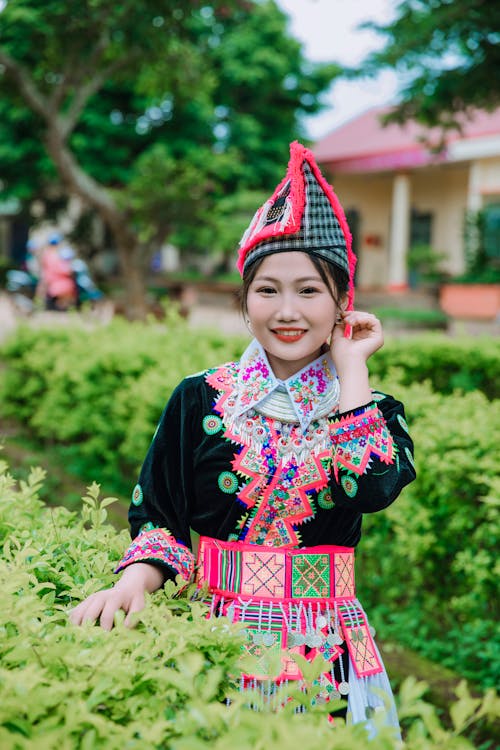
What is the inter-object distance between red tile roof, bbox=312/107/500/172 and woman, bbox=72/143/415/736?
56.1ft

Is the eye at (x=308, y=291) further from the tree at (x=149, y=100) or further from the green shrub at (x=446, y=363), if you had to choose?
the tree at (x=149, y=100)

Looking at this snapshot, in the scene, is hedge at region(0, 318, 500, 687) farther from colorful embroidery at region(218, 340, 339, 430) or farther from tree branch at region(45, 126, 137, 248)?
tree branch at region(45, 126, 137, 248)

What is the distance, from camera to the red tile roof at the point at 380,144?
1969cm

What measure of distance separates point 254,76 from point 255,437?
17613 millimetres

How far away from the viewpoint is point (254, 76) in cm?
1823

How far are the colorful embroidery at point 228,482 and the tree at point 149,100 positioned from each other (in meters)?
9.16

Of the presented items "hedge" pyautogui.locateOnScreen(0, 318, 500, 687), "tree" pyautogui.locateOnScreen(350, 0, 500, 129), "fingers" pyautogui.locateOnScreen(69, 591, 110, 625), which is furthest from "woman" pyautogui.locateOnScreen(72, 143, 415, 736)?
"tree" pyautogui.locateOnScreen(350, 0, 500, 129)

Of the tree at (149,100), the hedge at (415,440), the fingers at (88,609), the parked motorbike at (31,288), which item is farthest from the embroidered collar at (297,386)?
the parked motorbike at (31,288)

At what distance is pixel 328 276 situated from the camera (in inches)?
76.5

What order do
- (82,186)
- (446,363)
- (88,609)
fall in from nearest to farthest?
(88,609) → (446,363) → (82,186)

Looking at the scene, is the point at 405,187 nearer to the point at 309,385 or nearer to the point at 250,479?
the point at 309,385

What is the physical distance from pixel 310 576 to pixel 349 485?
26cm

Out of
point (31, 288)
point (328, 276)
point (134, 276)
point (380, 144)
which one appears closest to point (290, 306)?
point (328, 276)

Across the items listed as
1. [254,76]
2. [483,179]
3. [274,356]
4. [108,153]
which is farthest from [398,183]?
[274,356]
